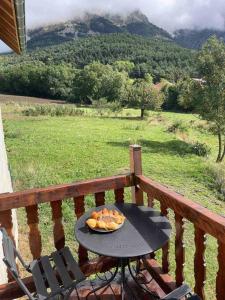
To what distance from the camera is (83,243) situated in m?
2.63

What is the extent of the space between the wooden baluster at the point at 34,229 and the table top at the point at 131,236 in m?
0.41

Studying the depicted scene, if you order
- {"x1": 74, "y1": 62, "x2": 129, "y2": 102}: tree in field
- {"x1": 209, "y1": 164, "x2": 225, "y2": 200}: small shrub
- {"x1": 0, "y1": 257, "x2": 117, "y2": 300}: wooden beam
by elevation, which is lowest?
{"x1": 209, "y1": 164, "x2": 225, "y2": 200}: small shrub

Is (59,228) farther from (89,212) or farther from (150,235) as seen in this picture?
(150,235)

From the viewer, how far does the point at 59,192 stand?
10.1ft

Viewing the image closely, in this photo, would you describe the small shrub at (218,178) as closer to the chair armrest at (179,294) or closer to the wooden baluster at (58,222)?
the wooden baluster at (58,222)

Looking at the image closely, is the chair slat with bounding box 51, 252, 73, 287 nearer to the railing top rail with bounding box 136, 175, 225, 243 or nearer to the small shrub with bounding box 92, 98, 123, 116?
the railing top rail with bounding box 136, 175, 225, 243

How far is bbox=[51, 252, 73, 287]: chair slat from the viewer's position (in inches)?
106

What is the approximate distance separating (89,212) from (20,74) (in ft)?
173

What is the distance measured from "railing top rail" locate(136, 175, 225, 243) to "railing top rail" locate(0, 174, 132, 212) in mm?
279

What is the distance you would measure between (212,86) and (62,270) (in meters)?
15.7

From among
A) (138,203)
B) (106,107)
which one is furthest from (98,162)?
(106,107)

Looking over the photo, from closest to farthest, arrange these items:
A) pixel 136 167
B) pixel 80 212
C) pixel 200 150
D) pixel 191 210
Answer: pixel 191 210 → pixel 80 212 → pixel 136 167 → pixel 200 150

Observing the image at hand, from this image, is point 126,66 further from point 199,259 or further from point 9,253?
point 9,253

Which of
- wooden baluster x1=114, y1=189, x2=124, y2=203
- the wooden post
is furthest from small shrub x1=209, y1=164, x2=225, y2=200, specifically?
wooden baluster x1=114, y1=189, x2=124, y2=203
